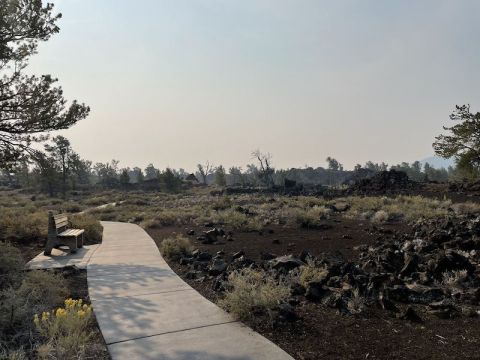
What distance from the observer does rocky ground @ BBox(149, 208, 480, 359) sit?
4.83m

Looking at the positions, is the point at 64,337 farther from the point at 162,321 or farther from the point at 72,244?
the point at 72,244

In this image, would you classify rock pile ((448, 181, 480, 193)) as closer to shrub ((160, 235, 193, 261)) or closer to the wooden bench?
shrub ((160, 235, 193, 261))

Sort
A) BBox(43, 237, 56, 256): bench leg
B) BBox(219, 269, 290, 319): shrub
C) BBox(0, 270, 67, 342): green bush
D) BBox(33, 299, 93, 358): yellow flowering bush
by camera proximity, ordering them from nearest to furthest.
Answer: BBox(33, 299, 93, 358): yellow flowering bush → BBox(0, 270, 67, 342): green bush → BBox(219, 269, 290, 319): shrub → BBox(43, 237, 56, 256): bench leg

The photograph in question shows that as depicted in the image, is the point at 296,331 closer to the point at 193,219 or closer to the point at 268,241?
the point at 268,241

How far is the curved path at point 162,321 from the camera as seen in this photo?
4.73m

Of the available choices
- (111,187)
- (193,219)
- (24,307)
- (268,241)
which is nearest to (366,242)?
(268,241)

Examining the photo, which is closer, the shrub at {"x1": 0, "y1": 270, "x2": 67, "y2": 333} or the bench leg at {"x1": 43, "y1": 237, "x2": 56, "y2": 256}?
the shrub at {"x1": 0, "y1": 270, "x2": 67, "y2": 333}

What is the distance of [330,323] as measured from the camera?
556 centimetres

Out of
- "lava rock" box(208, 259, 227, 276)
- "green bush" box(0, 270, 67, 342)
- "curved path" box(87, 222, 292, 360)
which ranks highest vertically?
"green bush" box(0, 270, 67, 342)

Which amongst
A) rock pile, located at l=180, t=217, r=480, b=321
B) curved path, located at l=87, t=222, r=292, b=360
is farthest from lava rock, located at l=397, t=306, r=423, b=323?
curved path, located at l=87, t=222, r=292, b=360

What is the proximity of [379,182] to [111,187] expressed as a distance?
65691mm

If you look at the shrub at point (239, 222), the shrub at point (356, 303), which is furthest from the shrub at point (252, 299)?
the shrub at point (239, 222)

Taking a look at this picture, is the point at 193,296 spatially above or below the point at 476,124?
below

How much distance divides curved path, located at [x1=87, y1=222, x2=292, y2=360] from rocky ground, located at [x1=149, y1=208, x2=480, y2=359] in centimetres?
36
